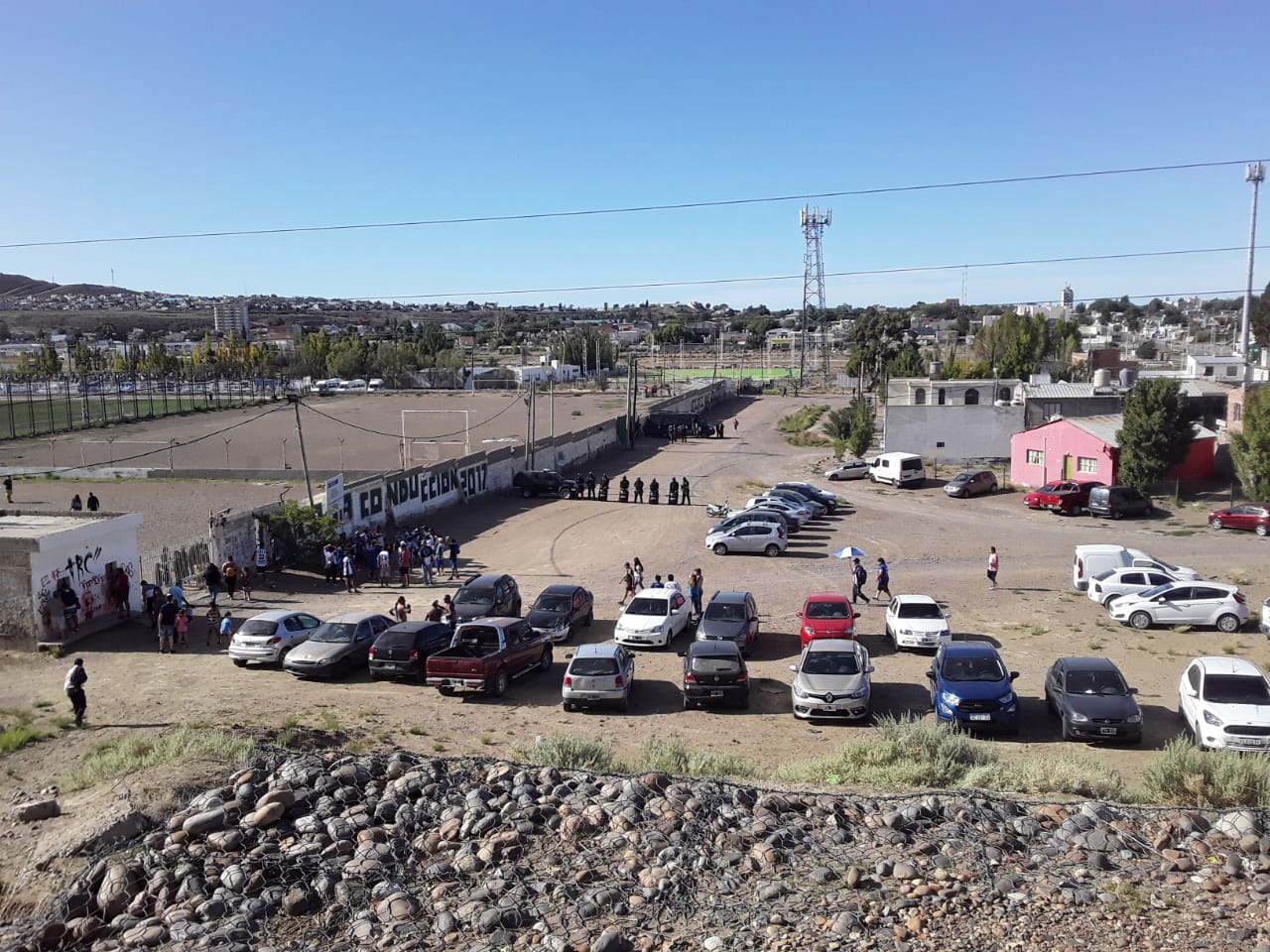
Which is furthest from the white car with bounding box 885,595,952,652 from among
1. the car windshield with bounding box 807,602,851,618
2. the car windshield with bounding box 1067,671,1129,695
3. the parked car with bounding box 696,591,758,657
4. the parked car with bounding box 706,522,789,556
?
the parked car with bounding box 706,522,789,556

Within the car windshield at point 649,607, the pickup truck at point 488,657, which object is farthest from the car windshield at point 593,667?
the car windshield at point 649,607

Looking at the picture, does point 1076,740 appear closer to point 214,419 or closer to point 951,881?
point 951,881

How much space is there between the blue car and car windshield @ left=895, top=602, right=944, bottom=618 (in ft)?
14.7

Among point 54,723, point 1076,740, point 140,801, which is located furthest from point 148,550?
point 1076,740

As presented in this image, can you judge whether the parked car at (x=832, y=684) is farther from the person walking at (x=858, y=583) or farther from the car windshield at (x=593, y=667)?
the person walking at (x=858, y=583)

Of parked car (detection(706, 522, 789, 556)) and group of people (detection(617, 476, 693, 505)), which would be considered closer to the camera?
parked car (detection(706, 522, 789, 556))

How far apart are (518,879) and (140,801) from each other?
15.7ft

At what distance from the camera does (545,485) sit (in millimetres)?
45625

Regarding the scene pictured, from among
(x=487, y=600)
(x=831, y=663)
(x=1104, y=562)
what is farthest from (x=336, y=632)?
(x=1104, y=562)

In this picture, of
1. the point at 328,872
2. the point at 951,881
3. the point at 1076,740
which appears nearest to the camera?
the point at 951,881

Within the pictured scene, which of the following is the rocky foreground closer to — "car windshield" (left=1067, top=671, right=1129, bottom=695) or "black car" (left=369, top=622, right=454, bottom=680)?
"car windshield" (left=1067, top=671, right=1129, bottom=695)

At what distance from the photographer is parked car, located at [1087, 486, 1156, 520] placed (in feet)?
126

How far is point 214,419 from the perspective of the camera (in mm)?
86938

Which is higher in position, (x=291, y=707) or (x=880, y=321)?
(x=880, y=321)
